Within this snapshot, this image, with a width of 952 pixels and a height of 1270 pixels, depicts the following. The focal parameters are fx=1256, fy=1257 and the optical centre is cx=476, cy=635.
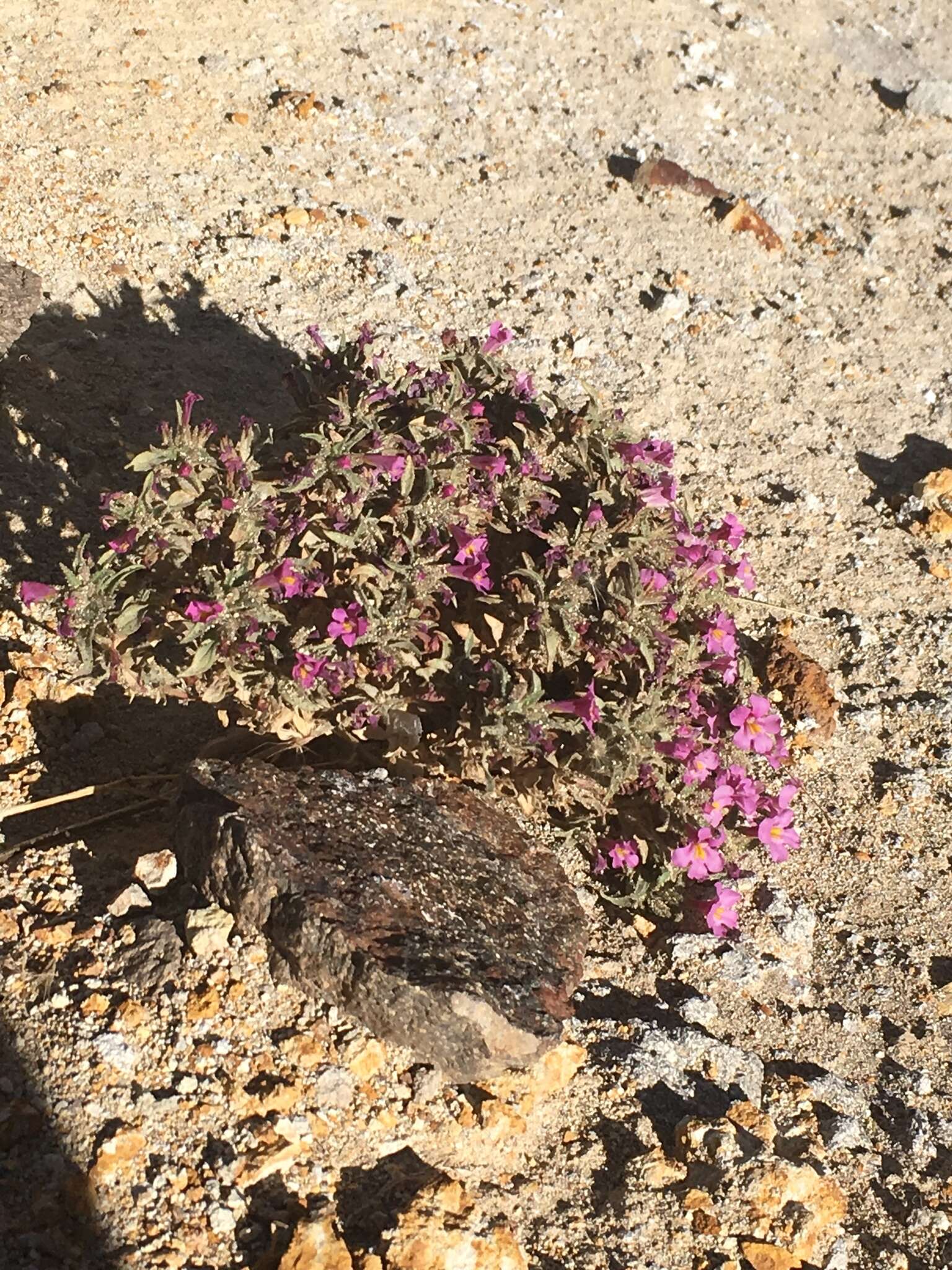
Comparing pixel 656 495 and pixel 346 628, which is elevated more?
pixel 656 495

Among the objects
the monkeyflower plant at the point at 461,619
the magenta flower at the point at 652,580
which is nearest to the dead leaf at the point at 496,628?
the monkeyflower plant at the point at 461,619

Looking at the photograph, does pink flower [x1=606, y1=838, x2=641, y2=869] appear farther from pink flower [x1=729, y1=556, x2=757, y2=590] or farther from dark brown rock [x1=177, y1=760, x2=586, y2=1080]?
pink flower [x1=729, y1=556, x2=757, y2=590]

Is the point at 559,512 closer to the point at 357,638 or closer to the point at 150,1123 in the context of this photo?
the point at 357,638

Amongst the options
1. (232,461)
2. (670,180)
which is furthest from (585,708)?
(670,180)

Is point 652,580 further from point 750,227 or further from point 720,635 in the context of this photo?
point 750,227

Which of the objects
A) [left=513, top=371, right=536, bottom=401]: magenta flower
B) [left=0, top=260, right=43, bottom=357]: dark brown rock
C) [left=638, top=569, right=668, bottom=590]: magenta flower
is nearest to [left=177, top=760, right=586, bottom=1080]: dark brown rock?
[left=638, top=569, right=668, bottom=590]: magenta flower

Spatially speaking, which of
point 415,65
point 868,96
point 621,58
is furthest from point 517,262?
point 868,96
